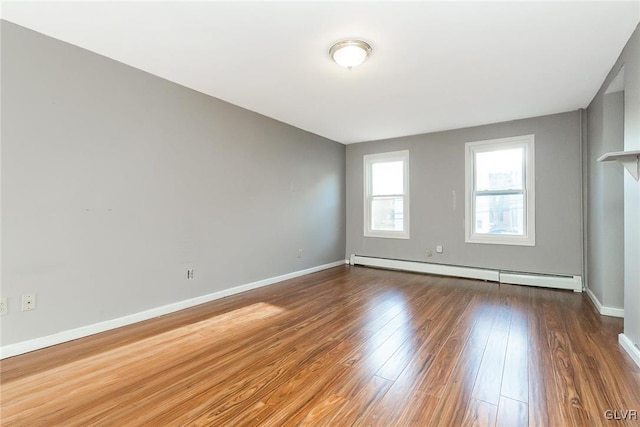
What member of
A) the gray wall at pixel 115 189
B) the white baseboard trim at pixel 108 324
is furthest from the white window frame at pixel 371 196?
the white baseboard trim at pixel 108 324

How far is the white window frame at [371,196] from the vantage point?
5359 mm

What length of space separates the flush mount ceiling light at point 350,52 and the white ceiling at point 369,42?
0.08 m

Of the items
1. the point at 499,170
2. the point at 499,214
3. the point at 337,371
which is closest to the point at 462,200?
the point at 499,214

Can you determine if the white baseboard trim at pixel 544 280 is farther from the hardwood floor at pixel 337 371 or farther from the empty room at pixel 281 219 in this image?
the hardwood floor at pixel 337 371

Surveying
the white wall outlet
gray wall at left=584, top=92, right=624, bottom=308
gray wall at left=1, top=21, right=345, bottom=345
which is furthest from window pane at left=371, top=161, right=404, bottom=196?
the white wall outlet

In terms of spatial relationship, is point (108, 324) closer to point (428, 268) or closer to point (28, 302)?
point (28, 302)

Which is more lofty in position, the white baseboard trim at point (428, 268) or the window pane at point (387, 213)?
the window pane at point (387, 213)

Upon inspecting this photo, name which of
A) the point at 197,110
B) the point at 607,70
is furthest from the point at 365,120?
the point at 607,70

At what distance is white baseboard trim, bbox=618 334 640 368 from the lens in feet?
6.69

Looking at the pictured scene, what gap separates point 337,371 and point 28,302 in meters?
2.35

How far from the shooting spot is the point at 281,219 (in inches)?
178

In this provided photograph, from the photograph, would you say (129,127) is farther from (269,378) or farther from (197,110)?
(269,378)

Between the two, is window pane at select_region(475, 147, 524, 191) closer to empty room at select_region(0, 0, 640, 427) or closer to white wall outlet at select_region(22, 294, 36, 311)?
empty room at select_region(0, 0, 640, 427)

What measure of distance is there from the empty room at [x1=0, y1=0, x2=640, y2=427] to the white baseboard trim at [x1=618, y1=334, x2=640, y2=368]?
27 mm
